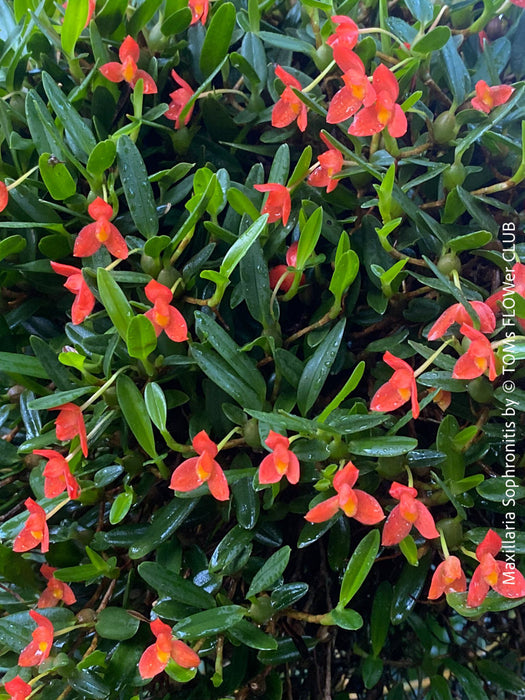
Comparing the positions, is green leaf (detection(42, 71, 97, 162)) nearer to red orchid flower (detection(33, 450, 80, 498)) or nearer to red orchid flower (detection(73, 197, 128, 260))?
red orchid flower (detection(73, 197, 128, 260))

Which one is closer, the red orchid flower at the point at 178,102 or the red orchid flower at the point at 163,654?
the red orchid flower at the point at 163,654

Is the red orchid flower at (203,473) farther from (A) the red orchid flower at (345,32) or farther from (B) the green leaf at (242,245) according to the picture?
(A) the red orchid flower at (345,32)

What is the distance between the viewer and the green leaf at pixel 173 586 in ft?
1.57

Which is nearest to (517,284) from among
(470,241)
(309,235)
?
(470,241)

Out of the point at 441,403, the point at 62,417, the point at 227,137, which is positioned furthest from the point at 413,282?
the point at 62,417

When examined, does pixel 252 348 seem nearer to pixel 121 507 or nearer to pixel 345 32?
pixel 121 507

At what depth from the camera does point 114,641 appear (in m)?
0.54

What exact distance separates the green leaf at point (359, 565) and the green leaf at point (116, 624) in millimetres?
196

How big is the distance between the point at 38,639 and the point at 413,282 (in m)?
0.51

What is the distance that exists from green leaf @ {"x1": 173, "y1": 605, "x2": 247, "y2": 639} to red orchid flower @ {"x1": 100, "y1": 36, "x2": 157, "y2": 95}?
0.51 m

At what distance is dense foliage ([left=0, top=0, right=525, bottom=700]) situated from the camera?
1.56 feet

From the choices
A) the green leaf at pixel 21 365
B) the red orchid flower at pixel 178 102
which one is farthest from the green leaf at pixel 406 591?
the red orchid flower at pixel 178 102

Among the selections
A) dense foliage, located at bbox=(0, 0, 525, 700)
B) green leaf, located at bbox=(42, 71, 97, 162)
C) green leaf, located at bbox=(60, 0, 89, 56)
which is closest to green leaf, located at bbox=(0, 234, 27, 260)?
dense foliage, located at bbox=(0, 0, 525, 700)

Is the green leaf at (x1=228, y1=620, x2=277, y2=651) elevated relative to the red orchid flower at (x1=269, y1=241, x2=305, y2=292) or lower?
lower
